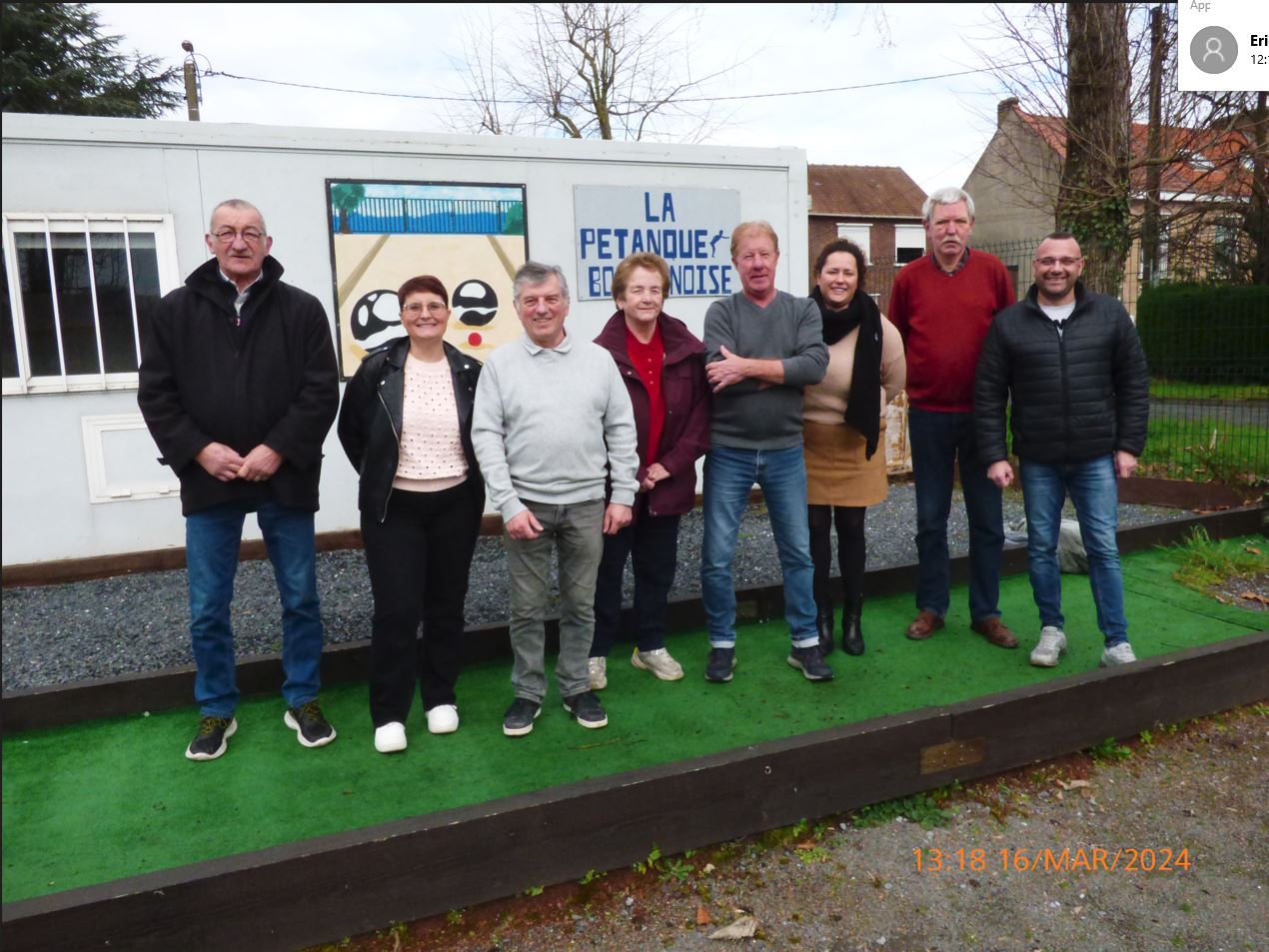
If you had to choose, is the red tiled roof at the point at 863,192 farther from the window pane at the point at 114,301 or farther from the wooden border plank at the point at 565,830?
the wooden border plank at the point at 565,830

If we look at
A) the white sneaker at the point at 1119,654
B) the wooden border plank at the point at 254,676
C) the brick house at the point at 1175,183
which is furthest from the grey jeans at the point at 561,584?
the brick house at the point at 1175,183

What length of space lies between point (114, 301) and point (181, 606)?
2211 mm

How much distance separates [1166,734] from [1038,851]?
1.12 m

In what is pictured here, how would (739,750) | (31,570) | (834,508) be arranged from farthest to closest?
(31,570), (834,508), (739,750)

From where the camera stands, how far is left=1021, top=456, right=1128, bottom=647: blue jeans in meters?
4.03

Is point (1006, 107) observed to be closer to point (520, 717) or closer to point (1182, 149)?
point (1182, 149)

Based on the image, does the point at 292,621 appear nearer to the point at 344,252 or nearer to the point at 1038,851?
the point at 1038,851

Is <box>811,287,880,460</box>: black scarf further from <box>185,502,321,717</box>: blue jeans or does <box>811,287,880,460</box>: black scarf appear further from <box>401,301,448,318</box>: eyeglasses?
<box>185,502,321,717</box>: blue jeans

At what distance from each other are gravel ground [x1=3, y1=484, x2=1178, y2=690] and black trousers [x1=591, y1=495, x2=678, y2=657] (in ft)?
4.05

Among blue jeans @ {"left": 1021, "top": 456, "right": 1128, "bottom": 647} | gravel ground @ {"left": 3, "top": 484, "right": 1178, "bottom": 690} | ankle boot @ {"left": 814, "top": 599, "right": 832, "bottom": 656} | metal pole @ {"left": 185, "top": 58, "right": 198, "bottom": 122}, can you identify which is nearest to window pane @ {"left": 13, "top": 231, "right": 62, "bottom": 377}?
gravel ground @ {"left": 3, "top": 484, "right": 1178, "bottom": 690}

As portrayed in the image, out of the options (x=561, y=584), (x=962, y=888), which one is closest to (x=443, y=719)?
(x=561, y=584)

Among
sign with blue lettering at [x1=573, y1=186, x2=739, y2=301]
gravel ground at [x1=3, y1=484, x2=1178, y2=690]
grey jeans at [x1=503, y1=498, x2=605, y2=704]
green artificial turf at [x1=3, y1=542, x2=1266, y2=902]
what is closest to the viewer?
green artificial turf at [x1=3, y1=542, x2=1266, y2=902]

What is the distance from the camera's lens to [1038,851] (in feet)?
10.2

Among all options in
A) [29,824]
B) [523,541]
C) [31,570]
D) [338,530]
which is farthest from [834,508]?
[31,570]
